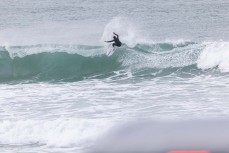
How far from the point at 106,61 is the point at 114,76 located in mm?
2061

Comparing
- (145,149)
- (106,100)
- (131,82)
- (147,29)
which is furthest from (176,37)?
(145,149)

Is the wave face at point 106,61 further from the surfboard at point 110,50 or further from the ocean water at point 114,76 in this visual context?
the surfboard at point 110,50

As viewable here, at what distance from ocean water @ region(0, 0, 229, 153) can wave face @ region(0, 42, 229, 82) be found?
1.2 inches

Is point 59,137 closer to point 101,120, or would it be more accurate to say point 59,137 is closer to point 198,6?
point 101,120

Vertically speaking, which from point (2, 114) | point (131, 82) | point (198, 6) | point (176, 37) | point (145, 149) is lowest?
point (145, 149)

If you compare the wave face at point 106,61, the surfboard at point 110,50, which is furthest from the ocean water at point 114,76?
the surfboard at point 110,50

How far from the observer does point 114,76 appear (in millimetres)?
18344

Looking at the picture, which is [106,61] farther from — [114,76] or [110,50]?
[114,76]

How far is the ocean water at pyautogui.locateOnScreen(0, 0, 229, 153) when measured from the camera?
1.62 m

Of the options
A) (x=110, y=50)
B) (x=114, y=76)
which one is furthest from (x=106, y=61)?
(x=114, y=76)

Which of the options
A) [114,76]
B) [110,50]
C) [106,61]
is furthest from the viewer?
[110,50]

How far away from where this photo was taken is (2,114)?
13.3m

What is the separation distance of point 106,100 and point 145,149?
12.7 m

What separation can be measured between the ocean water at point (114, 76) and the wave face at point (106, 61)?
0.10ft
